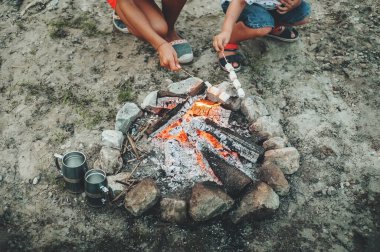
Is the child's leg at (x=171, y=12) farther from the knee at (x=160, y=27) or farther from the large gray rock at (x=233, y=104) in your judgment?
the large gray rock at (x=233, y=104)

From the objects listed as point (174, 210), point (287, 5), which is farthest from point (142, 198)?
point (287, 5)

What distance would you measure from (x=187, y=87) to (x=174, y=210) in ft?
4.46

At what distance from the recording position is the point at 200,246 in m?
3.17

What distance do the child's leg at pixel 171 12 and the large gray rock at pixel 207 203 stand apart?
2224mm

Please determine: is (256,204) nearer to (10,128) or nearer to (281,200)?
(281,200)

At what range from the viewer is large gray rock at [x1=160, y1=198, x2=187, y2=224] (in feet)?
10.5

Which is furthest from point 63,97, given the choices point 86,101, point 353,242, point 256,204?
point 353,242

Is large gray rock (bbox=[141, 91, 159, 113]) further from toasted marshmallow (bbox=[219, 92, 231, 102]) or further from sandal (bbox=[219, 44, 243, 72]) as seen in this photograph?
sandal (bbox=[219, 44, 243, 72])

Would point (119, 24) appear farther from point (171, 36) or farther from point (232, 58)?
point (232, 58)

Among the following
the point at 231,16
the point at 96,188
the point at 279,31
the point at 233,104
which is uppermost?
the point at 231,16

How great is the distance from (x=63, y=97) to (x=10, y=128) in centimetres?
63

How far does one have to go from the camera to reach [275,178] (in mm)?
3418

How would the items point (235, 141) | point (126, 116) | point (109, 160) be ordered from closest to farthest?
point (109, 160), point (235, 141), point (126, 116)

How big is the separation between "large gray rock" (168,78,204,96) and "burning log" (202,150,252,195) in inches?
30.3
